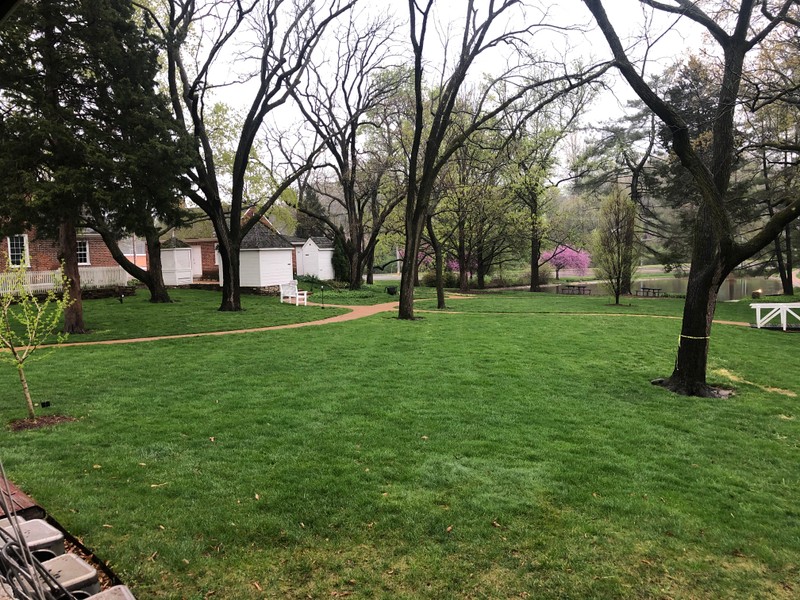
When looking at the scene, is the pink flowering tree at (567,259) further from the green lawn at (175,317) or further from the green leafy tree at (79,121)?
the green leafy tree at (79,121)

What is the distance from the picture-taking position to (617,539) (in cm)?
356

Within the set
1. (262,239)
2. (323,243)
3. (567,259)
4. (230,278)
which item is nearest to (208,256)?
(262,239)

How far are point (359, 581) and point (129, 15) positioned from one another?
13.6 m

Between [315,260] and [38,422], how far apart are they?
99.3 ft

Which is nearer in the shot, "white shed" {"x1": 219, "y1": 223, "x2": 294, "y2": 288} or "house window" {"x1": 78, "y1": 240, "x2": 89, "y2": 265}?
"house window" {"x1": 78, "y1": 240, "x2": 89, "y2": 265}

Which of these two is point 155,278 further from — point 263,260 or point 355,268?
point 355,268

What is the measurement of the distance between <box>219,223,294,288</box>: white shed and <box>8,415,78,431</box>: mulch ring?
69.6 ft

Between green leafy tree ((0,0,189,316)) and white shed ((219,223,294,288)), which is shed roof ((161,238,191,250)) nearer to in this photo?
white shed ((219,223,294,288))

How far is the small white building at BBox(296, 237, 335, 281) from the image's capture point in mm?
35594

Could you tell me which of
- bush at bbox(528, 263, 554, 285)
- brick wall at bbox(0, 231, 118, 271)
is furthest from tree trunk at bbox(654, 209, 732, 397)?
bush at bbox(528, 263, 554, 285)

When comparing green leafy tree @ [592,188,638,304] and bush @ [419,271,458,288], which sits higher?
green leafy tree @ [592,188,638,304]

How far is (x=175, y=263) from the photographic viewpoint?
101 feet

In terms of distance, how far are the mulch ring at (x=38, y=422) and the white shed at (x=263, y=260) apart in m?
21.2

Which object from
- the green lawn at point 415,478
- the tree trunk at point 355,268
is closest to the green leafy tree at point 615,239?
the tree trunk at point 355,268
